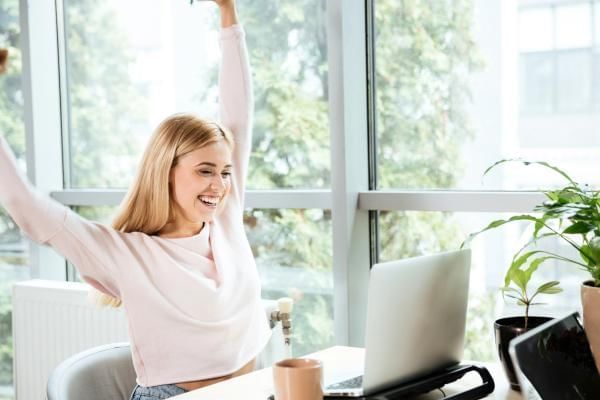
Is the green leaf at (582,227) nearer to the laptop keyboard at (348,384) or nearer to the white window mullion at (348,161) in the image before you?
the laptop keyboard at (348,384)

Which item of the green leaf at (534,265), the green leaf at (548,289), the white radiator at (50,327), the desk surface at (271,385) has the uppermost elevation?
the green leaf at (534,265)

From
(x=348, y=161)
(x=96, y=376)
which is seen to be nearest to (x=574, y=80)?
(x=348, y=161)

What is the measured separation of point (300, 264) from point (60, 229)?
1037 millimetres

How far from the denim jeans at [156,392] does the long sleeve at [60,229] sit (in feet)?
0.79

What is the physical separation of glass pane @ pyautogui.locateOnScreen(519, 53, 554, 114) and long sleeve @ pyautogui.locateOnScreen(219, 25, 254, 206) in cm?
78

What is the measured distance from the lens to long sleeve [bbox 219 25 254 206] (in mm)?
2279

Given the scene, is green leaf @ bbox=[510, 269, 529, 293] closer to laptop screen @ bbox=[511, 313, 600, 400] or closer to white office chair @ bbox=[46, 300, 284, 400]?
laptop screen @ bbox=[511, 313, 600, 400]

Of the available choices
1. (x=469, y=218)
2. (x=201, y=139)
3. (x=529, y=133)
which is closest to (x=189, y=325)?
(x=201, y=139)

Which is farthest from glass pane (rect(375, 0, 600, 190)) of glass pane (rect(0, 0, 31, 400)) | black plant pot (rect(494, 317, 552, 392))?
glass pane (rect(0, 0, 31, 400))

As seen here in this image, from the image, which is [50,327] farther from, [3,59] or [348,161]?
[3,59]

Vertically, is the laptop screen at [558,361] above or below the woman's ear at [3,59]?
below

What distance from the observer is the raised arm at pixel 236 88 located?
228 cm

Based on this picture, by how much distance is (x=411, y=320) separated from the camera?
1.49m

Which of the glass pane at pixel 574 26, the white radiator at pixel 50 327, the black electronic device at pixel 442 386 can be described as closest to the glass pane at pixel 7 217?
the white radiator at pixel 50 327
